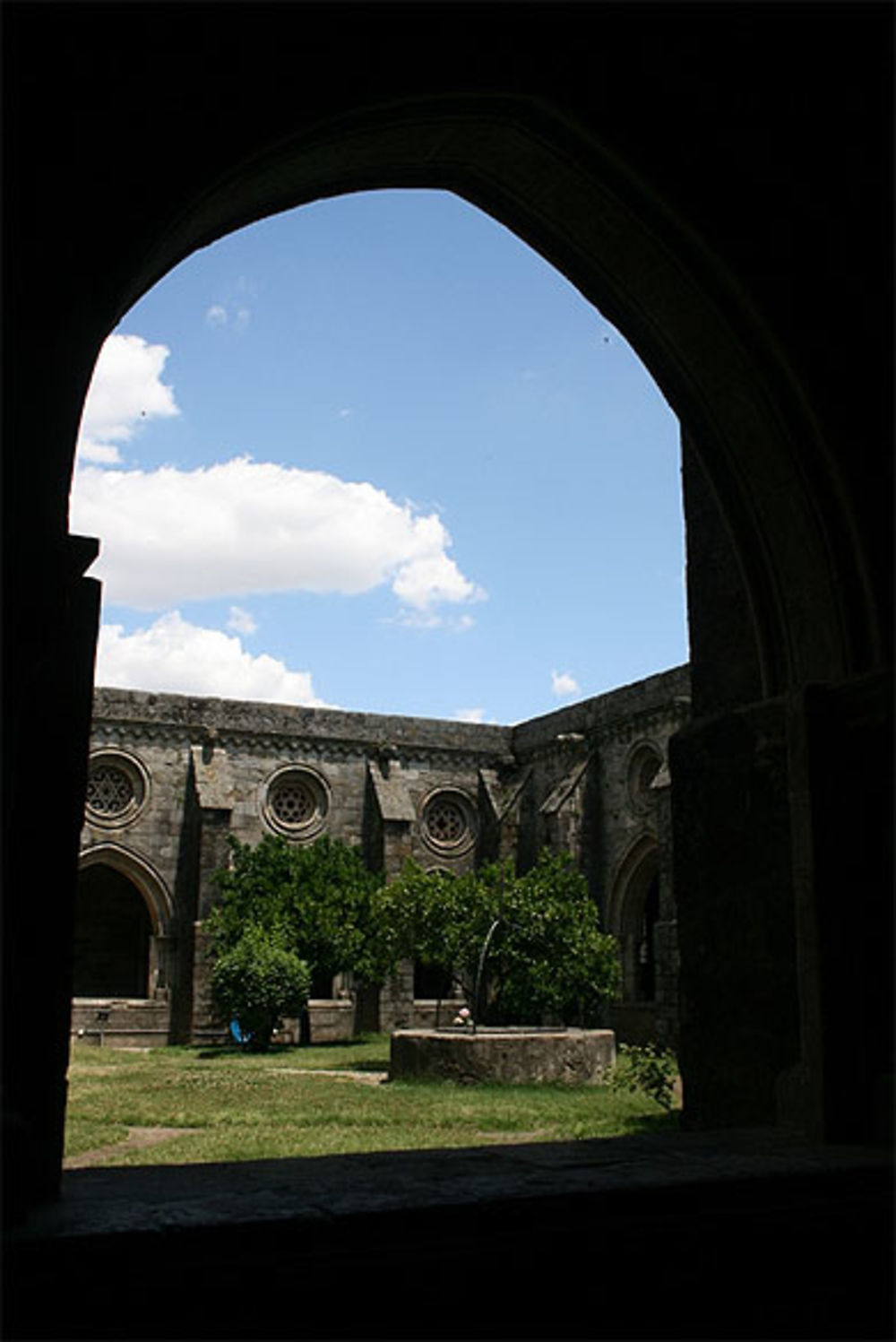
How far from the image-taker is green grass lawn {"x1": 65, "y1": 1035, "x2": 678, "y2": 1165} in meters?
8.28

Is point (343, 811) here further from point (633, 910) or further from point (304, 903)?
point (633, 910)

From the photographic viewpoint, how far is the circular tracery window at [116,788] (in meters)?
21.4

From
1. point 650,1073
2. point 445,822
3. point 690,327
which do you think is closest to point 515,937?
point 650,1073

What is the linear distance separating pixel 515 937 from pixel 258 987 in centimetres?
429

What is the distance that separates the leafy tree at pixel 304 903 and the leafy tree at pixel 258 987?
67cm

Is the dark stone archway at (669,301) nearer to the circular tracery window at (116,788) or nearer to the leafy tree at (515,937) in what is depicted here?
the leafy tree at (515,937)

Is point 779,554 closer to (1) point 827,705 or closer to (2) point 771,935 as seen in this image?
(1) point 827,705

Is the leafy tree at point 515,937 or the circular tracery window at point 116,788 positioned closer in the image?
the leafy tree at point 515,937

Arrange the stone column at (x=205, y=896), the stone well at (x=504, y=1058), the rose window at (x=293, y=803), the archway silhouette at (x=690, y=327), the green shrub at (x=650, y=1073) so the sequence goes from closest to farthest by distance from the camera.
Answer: the archway silhouette at (x=690, y=327)
the green shrub at (x=650, y=1073)
the stone well at (x=504, y=1058)
the stone column at (x=205, y=896)
the rose window at (x=293, y=803)

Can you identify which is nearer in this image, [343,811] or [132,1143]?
[132,1143]

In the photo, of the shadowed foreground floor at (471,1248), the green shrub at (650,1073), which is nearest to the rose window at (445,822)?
the green shrub at (650,1073)

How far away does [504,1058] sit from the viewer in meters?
12.5

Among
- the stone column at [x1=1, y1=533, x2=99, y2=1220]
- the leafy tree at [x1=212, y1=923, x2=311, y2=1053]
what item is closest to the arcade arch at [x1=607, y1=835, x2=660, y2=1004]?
the leafy tree at [x1=212, y1=923, x2=311, y2=1053]

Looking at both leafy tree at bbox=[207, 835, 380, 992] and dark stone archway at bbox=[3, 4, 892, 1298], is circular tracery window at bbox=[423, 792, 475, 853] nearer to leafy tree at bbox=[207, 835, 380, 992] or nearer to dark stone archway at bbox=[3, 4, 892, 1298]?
leafy tree at bbox=[207, 835, 380, 992]
